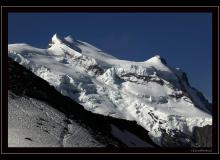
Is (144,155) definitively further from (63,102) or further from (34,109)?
(63,102)

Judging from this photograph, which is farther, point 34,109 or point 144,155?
point 34,109

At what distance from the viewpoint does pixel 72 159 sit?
15109 millimetres

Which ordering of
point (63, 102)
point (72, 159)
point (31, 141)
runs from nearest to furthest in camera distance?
point (72, 159), point (31, 141), point (63, 102)

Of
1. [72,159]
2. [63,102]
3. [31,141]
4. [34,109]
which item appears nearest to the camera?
[72,159]

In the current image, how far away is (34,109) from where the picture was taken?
2069cm
